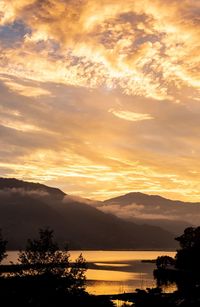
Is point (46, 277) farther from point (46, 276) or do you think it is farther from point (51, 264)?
point (51, 264)

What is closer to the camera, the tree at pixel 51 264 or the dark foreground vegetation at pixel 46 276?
the tree at pixel 51 264

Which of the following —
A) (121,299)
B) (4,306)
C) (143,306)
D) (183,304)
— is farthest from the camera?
(121,299)

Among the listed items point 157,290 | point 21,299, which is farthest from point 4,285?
→ point 157,290

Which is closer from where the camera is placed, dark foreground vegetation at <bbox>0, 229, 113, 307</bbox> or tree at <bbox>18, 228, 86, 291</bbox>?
tree at <bbox>18, 228, 86, 291</bbox>

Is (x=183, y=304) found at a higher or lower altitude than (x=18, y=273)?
lower

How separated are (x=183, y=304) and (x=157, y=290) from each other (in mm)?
46248

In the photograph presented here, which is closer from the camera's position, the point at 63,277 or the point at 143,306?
the point at 63,277

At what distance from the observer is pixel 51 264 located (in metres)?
75.5

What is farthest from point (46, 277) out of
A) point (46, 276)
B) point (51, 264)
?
point (51, 264)

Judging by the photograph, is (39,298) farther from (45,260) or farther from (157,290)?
(157,290)

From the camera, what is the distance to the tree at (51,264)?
243 feet

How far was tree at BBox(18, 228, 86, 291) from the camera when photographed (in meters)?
74.1

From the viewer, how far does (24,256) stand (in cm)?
7975

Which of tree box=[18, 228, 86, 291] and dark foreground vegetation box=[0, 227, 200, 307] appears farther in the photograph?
dark foreground vegetation box=[0, 227, 200, 307]
